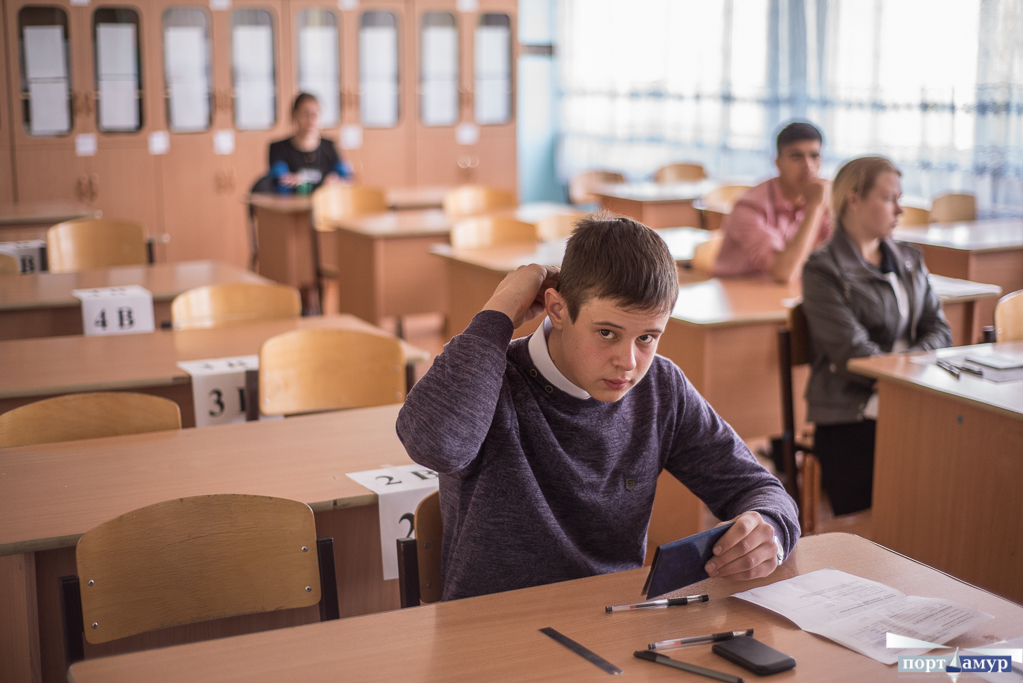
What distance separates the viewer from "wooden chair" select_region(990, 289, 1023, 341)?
3.02 metres

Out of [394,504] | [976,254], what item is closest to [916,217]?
[976,254]

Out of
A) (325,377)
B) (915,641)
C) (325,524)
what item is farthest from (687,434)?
(325,377)

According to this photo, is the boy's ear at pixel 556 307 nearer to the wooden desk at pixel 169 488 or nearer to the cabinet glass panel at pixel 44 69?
the wooden desk at pixel 169 488

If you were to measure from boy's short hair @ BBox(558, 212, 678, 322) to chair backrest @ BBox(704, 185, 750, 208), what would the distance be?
5.01m

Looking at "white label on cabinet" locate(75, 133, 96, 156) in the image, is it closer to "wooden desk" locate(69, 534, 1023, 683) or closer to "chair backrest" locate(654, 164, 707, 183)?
"chair backrest" locate(654, 164, 707, 183)

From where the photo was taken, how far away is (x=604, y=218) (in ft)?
5.01

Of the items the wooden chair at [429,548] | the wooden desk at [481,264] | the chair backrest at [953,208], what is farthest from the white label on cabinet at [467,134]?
the wooden chair at [429,548]

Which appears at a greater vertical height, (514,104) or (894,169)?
(514,104)

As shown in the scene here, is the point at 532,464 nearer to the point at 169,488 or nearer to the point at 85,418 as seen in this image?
the point at 169,488

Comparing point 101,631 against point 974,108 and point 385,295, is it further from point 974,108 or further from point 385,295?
point 974,108

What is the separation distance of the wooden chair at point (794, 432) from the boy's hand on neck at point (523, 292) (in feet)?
5.35

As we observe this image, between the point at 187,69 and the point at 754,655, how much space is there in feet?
23.1

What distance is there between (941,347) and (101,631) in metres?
2.50

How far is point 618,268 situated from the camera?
142cm
